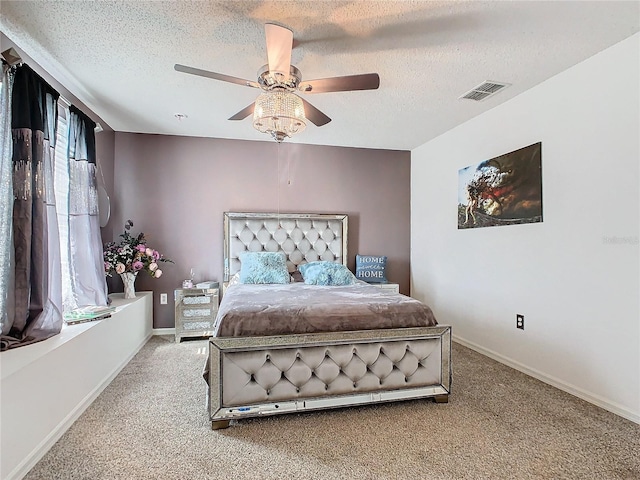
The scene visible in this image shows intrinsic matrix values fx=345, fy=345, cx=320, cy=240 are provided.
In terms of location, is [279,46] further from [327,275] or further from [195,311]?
[195,311]

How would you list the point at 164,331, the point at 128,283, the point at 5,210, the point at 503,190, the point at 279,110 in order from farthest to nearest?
the point at 164,331, the point at 128,283, the point at 503,190, the point at 279,110, the point at 5,210

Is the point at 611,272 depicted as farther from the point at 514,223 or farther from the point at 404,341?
the point at 404,341

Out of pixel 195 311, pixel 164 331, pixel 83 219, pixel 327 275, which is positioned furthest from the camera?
pixel 164 331

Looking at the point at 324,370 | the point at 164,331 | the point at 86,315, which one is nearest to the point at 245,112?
the point at 324,370

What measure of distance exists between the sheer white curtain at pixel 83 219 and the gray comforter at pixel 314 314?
1.42 m

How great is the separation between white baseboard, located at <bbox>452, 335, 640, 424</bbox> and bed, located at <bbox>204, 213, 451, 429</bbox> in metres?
1.05

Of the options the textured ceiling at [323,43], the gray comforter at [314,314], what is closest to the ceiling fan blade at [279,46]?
the textured ceiling at [323,43]

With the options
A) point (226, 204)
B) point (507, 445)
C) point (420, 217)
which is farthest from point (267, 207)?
point (507, 445)

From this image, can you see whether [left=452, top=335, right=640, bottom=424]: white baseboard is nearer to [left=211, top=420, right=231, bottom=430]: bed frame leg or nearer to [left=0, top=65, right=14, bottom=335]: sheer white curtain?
[left=211, top=420, right=231, bottom=430]: bed frame leg

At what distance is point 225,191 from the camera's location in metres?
4.59

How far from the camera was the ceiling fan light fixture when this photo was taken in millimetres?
2178

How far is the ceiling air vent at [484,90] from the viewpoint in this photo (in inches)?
117

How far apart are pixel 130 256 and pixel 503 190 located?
A: 408 centimetres

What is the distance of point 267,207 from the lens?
4.68m
